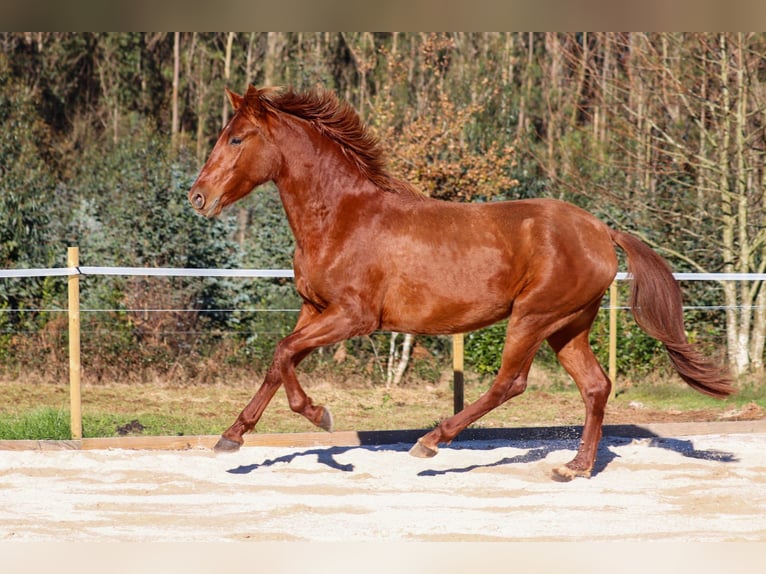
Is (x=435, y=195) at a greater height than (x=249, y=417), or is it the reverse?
(x=435, y=195)

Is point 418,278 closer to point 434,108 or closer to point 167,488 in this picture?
point 167,488

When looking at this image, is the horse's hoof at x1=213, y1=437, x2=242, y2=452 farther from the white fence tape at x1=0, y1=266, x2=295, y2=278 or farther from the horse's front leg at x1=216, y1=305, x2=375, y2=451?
the white fence tape at x1=0, y1=266, x2=295, y2=278

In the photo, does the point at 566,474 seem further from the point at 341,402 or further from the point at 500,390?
the point at 341,402

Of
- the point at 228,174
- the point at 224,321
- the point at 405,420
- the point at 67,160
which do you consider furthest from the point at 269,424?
the point at 67,160

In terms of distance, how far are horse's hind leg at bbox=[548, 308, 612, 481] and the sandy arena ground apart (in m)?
0.15

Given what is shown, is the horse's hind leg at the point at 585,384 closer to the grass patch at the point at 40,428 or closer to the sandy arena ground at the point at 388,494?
the sandy arena ground at the point at 388,494

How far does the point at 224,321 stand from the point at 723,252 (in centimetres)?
587

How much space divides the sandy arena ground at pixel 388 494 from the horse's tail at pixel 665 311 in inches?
23.7

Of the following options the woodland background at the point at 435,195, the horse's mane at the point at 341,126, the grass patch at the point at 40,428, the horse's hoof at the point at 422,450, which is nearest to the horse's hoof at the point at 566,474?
the horse's hoof at the point at 422,450

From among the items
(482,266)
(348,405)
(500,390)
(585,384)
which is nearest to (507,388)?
(500,390)

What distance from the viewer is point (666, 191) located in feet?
42.8

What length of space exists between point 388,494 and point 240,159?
212cm

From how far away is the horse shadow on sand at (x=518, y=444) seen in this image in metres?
6.43

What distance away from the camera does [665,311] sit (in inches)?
241
